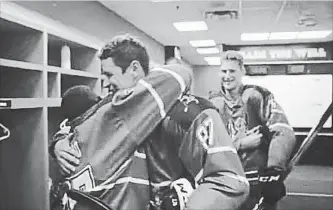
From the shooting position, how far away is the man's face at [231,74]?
2.18 m

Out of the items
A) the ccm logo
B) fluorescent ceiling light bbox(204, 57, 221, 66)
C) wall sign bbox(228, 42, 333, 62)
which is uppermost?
wall sign bbox(228, 42, 333, 62)

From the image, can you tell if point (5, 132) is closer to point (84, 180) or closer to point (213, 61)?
point (84, 180)

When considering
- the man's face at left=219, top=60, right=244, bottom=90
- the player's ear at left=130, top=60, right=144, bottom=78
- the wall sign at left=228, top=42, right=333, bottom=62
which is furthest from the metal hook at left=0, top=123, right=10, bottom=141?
the wall sign at left=228, top=42, right=333, bottom=62

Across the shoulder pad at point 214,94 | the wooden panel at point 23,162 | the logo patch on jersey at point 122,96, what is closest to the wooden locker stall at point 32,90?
the wooden panel at point 23,162

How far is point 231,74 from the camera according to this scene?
7.24ft

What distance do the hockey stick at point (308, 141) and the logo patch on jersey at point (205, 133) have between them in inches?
24.2

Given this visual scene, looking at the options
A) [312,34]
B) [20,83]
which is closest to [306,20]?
[312,34]

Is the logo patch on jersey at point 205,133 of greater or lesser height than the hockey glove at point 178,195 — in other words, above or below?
above

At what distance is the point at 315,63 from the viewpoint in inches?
88.3

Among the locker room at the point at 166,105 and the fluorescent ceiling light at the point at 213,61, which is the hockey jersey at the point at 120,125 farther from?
the fluorescent ceiling light at the point at 213,61

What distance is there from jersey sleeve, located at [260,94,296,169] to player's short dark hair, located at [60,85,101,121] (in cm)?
84

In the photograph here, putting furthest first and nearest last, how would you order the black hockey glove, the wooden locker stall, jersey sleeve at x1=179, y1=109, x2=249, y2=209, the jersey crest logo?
the black hockey glove < the wooden locker stall < the jersey crest logo < jersey sleeve at x1=179, y1=109, x2=249, y2=209

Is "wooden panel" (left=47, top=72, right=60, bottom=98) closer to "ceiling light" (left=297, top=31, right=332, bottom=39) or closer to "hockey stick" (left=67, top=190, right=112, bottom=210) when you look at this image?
"hockey stick" (left=67, top=190, right=112, bottom=210)

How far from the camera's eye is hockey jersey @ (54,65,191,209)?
178cm
